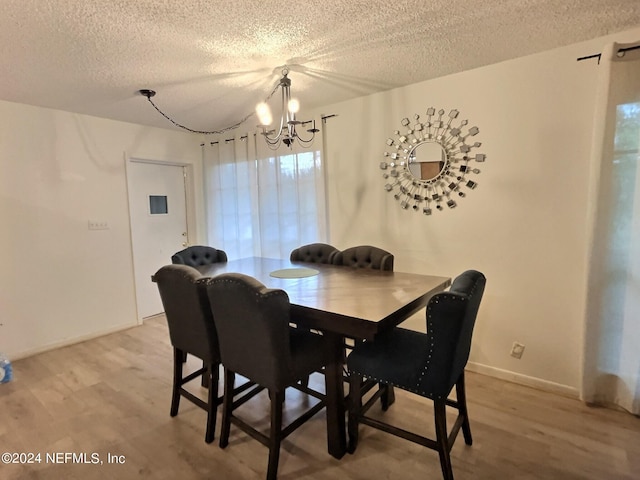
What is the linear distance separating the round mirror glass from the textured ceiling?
57 centimetres

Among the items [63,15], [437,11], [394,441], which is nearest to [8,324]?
[63,15]

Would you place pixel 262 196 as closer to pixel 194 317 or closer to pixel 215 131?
pixel 215 131

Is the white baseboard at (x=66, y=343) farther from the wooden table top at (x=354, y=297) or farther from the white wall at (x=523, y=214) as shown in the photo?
the white wall at (x=523, y=214)

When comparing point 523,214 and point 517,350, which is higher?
point 523,214

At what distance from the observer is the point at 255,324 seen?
167 centimetres

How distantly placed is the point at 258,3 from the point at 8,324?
352 centimetres

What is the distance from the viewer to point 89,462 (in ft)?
6.24

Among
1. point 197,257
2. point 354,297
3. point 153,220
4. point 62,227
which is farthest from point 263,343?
point 153,220

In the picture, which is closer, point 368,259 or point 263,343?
point 263,343

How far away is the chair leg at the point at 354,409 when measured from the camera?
6.21ft

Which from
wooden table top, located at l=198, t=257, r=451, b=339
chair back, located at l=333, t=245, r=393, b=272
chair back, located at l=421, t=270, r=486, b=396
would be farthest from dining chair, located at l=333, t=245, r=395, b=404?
chair back, located at l=421, t=270, r=486, b=396

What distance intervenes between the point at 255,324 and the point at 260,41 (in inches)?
66.9

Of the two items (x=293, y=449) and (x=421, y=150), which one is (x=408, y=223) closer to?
(x=421, y=150)

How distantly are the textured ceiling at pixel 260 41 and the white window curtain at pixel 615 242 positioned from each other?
417mm
